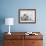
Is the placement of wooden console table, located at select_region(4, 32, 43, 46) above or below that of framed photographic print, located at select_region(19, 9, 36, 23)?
below

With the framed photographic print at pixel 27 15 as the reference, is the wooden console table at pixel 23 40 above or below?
below

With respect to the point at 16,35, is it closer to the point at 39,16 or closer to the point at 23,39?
the point at 23,39

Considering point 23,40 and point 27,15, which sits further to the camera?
point 27,15

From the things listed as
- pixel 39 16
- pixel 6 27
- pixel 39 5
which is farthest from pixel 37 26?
pixel 6 27

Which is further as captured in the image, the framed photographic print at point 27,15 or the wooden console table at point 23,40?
the framed photographic print at point 27,15

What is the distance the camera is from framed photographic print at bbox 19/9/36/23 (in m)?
4.52

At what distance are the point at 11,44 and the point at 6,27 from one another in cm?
77

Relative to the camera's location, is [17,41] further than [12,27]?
No

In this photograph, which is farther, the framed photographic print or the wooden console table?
the framed photographic print

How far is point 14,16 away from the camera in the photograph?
4527mm

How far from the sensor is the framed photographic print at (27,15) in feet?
14.8

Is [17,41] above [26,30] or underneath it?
underneath

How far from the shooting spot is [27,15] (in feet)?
14.9

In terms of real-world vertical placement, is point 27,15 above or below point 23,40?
above
